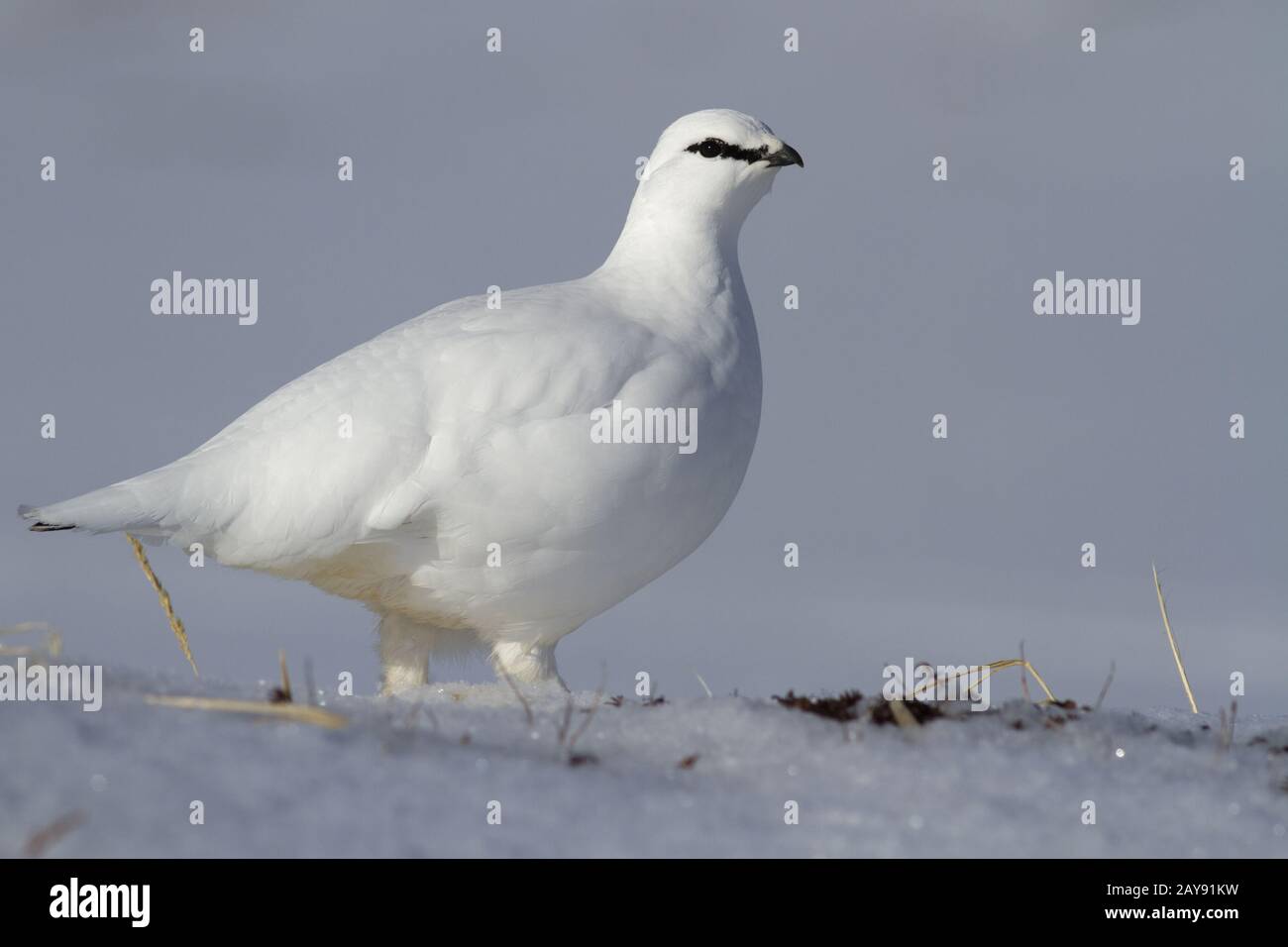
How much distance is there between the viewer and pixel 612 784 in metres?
3.40

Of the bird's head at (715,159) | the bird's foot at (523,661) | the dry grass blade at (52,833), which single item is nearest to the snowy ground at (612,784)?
the dry grass blade at (52,833)

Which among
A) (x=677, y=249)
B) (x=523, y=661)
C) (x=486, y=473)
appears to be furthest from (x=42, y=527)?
(x=677, y=249)

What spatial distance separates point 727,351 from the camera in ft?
22.0

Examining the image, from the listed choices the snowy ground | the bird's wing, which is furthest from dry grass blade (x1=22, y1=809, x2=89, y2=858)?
the bird's wing

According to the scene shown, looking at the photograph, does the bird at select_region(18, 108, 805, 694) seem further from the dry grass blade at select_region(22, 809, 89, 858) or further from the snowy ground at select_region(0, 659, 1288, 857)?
the dry grass blade at select_region(22, 809, 89, 858)

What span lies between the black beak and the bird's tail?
367cm

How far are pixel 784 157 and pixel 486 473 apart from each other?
2643 millimetres

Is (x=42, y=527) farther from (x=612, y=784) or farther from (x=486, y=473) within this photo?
(x=612, y=784)

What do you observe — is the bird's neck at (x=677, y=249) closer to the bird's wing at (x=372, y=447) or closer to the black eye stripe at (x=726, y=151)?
the black eye stripe at (x=726, y=151)

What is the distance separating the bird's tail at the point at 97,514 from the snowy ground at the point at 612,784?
1.74 metres

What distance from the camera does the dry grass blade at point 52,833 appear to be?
263cm
